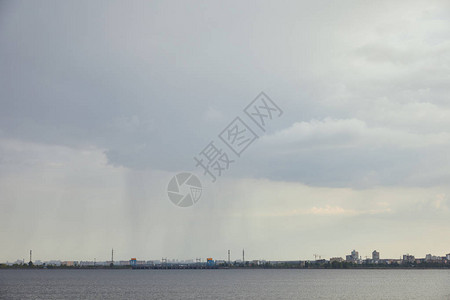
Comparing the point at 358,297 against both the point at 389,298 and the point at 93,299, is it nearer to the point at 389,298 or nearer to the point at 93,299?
the point at 389,298

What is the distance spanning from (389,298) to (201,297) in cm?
5272

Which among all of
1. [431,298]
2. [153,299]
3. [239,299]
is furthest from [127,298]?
[431,298]

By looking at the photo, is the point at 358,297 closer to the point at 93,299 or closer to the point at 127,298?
the point at 127,298

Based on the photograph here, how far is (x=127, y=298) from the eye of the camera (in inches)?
5192

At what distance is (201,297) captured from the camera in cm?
13650

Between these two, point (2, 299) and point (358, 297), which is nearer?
point (2, 299)

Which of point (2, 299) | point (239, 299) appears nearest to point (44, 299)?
point (2, 299)

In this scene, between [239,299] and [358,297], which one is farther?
[358,297]

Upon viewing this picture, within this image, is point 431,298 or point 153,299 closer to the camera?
point 153,299

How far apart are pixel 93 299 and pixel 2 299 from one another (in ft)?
77.7

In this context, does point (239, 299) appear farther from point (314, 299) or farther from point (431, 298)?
point (431, 298)

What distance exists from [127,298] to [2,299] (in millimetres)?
31936

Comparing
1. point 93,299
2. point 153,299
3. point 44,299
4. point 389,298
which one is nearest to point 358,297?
point 389,298

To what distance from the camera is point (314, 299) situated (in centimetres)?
13450
